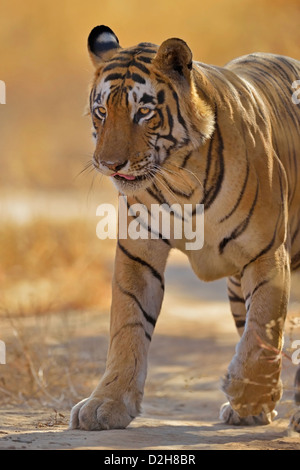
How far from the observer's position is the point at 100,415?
378cm

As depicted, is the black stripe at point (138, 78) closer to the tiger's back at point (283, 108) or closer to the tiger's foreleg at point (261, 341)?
the tiger's back at point (283, 108)

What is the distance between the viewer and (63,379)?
5.62 metres

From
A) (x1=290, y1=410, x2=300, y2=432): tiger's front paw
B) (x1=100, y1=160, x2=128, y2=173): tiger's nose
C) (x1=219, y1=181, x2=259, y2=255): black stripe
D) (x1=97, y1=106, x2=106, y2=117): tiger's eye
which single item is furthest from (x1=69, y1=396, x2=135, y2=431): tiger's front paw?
(x1=97, y1=106, x2=106, y2=117): tiger's eye

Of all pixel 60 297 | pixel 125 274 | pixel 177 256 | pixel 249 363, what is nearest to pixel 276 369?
pixel 249 363

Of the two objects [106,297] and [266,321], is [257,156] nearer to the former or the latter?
[266,321]

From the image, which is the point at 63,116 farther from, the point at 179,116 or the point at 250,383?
the point at 250,383

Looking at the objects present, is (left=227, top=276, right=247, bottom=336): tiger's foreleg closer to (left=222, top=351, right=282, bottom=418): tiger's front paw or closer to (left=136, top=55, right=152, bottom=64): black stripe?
(left=222, top=351, right=282, bottom=418): tiger's front paw

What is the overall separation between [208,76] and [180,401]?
90.5 inches

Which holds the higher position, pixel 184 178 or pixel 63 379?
pixel 184 178

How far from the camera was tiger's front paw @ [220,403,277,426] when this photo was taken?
4.34m

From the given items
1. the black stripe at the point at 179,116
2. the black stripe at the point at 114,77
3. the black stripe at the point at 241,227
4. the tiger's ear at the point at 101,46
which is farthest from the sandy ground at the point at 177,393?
the tiger's ear at the point at 101,46

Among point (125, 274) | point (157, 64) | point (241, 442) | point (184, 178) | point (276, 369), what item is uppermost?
point (157, 64)

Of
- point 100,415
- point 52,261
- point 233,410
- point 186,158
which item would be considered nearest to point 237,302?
point 233,410

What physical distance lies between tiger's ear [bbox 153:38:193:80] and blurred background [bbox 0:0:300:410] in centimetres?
260
